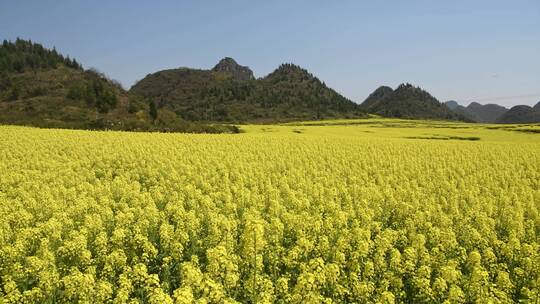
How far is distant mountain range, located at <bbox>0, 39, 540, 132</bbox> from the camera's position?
63781 mm

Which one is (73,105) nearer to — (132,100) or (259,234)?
(132,100)

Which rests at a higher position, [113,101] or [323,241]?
[113,101]

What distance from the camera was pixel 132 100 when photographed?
78188 mm

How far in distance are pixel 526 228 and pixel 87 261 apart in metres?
11.7

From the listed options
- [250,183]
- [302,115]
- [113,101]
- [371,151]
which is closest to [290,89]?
[302,115]

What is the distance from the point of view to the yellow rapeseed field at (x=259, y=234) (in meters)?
7.32

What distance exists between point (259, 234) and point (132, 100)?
75.5 m

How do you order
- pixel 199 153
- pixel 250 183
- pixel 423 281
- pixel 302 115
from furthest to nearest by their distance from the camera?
pixel 302 115, pixel 199 153, pixel 250 183, pixel 423 281

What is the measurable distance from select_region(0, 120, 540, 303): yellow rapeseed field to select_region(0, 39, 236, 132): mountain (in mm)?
33325

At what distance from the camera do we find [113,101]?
7256cm

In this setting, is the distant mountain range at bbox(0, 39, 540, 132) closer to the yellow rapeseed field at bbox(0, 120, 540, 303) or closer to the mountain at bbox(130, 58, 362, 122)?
the mountain at bbox(130, 58, 362, 122)

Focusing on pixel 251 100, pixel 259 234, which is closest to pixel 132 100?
pixel 259 234

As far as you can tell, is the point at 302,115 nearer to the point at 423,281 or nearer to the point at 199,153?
the point at 199,153

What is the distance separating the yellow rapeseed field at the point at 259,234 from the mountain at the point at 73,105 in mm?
33325
